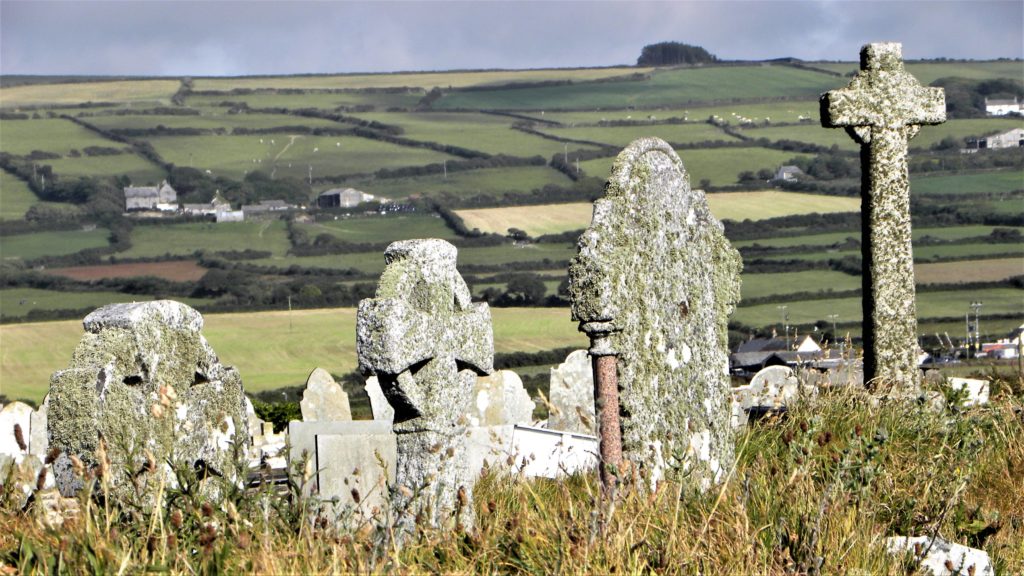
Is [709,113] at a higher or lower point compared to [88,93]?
lower

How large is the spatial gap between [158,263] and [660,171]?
70510 mm

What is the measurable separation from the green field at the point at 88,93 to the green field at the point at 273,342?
76.6 m

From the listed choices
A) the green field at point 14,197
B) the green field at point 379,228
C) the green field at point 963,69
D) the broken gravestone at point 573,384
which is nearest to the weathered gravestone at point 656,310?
the broken gravestone at point 573,384

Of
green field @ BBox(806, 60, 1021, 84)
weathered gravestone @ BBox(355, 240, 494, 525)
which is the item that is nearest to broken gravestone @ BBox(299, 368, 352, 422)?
weathered gravestone @ BBox(355, 240, 494, 525)

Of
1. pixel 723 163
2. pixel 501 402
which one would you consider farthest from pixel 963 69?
pixel 501 402

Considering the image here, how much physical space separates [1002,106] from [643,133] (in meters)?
24.9

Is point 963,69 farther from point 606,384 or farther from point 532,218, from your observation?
point 606,384

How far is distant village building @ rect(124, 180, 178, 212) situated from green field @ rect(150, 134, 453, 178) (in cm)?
670

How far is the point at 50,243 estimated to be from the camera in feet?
279

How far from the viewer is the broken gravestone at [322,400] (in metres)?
18.5

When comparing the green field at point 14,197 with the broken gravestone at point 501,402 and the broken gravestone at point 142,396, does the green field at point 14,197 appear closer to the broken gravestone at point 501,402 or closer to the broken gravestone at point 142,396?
the broken gravestone at point 501,402

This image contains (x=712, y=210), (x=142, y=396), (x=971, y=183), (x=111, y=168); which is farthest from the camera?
(x=111, y=168)

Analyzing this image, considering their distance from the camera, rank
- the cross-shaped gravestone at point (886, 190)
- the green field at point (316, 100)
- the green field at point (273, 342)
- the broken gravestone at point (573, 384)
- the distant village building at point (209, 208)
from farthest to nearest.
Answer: the green field at point (316, 100) → the distant village building at point (209, 208) → the green field at point (273, 342) → the broken gravestone at point (573, 384) → the cross-shaped gravestone at point (886, 190)

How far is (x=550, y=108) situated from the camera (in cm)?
12525
